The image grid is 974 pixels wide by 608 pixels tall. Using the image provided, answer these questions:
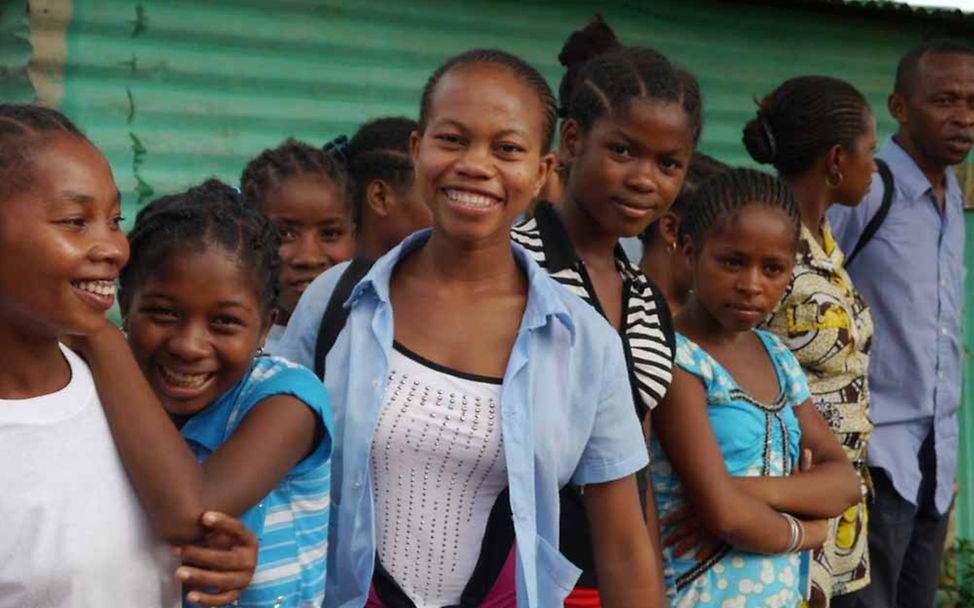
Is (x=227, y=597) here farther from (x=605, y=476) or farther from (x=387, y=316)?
(x=605, y=476)

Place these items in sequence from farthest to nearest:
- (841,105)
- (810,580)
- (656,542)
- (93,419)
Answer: (841,105)
(810,580)
(656,542)
(93,419)

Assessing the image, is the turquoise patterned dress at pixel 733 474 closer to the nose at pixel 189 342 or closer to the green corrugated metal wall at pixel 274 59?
the nose at pixel 189 342

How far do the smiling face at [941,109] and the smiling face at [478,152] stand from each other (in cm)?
271

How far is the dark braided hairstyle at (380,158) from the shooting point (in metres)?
3.79

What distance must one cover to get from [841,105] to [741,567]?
165 centimetres

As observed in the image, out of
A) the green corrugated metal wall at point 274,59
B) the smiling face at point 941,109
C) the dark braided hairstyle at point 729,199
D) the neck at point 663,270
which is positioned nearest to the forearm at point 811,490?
the dark braided hairstyle at point 729,199

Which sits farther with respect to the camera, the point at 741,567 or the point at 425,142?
the point at 741,567

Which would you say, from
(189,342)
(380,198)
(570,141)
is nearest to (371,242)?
(380,198)

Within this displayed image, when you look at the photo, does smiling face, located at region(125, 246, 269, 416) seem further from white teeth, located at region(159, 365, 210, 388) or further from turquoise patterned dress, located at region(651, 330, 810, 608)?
turquoise patterned dress, located at region(651, 330, 810, 608)

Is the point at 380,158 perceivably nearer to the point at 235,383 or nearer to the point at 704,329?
the point at 704,329

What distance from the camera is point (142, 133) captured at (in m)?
4.25

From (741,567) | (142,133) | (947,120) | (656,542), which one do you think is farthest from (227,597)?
(947,120)

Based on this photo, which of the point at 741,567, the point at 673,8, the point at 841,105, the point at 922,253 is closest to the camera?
the point at 741,567

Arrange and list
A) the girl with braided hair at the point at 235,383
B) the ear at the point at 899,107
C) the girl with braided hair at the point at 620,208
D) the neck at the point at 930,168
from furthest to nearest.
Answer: the ear at the point at 899,107 < the neck at the point at 930,168 < the girl with braided hair at the point at 620,208 < the girl with braided hair at the point at 235,383
